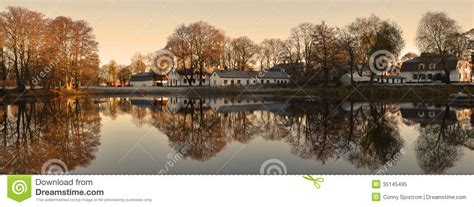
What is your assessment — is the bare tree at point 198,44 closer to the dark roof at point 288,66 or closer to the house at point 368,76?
the dark roof at point 288,66

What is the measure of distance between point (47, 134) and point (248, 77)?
2.62m

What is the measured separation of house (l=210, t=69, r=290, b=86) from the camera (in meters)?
3.83

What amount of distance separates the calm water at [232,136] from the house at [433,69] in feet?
1.86

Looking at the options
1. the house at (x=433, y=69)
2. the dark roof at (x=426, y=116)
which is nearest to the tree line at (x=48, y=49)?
the house at (x=433, y=69)

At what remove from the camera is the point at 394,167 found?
2.79 metres

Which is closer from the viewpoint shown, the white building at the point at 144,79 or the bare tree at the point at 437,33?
the bare tree at the point at 437,33

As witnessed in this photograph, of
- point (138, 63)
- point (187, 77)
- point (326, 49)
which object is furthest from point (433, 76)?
point (138, 63)

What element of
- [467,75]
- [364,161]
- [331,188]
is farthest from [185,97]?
[467,75]

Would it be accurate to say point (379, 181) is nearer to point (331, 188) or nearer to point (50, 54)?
point (331, 188)

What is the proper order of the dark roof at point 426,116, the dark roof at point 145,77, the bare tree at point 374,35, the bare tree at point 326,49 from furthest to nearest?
1. the dark roof at point 426,116
2. the dark roof at point 145,77
3. the bare tree at point 326,49
4. the bare tree at point 374,35

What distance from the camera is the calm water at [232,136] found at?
2.92 m

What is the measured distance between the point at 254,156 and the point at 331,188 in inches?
41.4

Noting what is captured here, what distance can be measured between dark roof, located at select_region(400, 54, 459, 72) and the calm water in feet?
2.44

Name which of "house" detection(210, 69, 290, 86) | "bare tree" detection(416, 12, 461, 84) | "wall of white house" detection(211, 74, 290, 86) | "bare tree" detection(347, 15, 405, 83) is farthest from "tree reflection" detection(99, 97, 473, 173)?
"bare tree" detection(416, 12, 461, 84)
